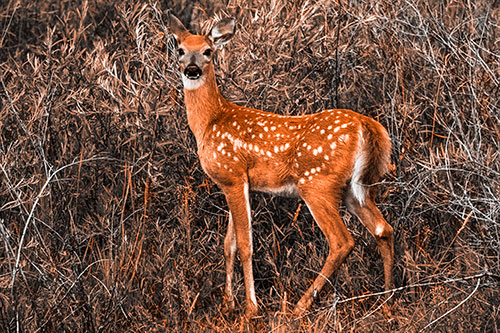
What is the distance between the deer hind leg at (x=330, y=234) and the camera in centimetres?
481

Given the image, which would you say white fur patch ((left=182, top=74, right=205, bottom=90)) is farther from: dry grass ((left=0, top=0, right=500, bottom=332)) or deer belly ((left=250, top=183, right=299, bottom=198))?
deer belly ((left=250, top=183, right=299, bottom=198))

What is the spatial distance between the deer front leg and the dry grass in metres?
0.15

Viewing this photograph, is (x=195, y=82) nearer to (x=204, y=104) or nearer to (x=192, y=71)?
(x=204, y=104)

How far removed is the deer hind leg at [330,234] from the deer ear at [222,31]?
122 centimetres

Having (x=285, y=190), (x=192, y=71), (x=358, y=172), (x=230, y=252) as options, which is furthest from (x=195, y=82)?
(x=358, y=172)

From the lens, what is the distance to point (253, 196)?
580 cm

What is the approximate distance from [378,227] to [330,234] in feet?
1.16

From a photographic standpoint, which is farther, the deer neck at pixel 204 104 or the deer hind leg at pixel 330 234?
the deer neck at pixel 204 104

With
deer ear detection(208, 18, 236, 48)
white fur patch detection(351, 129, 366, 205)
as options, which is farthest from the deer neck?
white fur patch detection(351, 129, 366, 205)

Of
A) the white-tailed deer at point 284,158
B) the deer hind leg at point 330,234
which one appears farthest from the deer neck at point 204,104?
the deer hind leg at point 330,234

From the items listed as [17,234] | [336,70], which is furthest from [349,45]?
[17,234]

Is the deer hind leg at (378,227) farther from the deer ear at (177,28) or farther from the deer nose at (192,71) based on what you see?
the deer ear at (177,28)

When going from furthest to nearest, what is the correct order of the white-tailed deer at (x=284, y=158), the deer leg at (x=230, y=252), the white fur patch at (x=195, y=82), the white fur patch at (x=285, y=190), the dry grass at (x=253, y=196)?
the white fur patch at (x=195, y=82)
the deer leg at (x=230, y=252)
the white fur patch at (x=285, y=190)
the white-tailed deer at (x=284, y=158)
the dry grass at (x=253, y=196)

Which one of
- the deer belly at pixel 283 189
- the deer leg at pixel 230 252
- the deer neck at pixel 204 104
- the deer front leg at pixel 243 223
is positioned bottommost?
the deer leg at pixel 230 252
